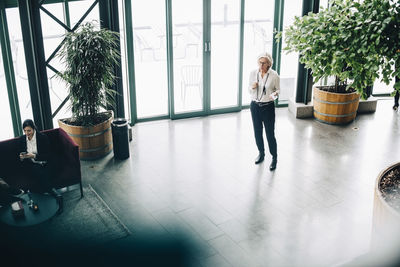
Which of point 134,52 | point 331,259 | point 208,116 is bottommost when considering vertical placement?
point 331,259

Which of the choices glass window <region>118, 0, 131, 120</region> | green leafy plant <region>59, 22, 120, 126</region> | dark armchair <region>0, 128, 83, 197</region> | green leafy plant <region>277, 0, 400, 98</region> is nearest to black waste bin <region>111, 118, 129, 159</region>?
green leafy plant <region>59, 22, 120, 126</region>

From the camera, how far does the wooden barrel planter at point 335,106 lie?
8.02m

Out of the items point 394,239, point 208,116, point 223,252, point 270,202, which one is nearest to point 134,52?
A: point 208,116

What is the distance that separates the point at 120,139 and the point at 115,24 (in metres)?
2.04

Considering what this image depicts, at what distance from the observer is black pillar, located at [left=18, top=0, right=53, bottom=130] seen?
6.05 meters

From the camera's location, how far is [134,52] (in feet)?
25.5

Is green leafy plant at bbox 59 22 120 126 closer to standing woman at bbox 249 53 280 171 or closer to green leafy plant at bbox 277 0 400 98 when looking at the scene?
standing woman at bbox 249 53 280 171

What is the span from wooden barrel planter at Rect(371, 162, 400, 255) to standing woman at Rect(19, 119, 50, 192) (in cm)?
377

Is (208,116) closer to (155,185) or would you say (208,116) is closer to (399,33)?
(155,185)

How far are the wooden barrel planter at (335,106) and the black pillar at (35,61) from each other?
16.7ft

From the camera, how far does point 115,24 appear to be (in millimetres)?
7059

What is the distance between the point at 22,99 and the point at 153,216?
175 inches

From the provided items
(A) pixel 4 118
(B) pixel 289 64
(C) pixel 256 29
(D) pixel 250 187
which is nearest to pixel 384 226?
(D) pixel 250 187

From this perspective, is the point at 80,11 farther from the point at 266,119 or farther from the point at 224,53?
the point at 266,119
